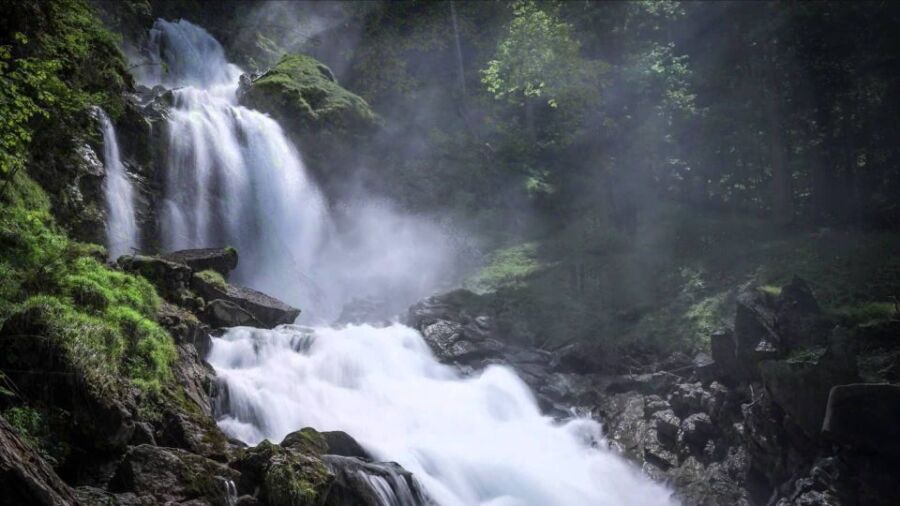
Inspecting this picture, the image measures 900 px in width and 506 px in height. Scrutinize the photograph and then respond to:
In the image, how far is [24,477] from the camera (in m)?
5.57

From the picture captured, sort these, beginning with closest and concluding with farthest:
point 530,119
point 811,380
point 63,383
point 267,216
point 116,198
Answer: point 63,383, point 811,380, point 116,198, point 267,216, point 530,119

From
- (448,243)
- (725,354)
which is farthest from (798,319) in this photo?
(448,243)

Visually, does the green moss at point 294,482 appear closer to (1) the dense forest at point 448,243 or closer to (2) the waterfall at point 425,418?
(1) the dense forest at point 448,243

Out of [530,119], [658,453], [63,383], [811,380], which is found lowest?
[658,453]

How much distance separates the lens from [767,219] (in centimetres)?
2581

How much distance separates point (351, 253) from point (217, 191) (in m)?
6.31

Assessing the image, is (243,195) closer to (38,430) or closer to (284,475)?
(38,430)

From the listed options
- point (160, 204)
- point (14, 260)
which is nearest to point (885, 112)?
point (160, 204)

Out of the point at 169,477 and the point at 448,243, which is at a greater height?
the point at 448,243

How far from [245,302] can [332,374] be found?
8.85 ft

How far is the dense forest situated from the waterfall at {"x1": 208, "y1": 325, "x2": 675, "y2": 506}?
0.10 m

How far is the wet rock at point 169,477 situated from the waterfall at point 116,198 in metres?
10.5

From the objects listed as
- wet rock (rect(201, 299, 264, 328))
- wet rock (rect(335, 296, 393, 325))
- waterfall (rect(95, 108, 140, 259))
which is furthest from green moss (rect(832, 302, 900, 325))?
waterfall (rect(95, 108, 140, 259))

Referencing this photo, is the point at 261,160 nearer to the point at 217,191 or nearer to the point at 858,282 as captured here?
the point at 217,191
